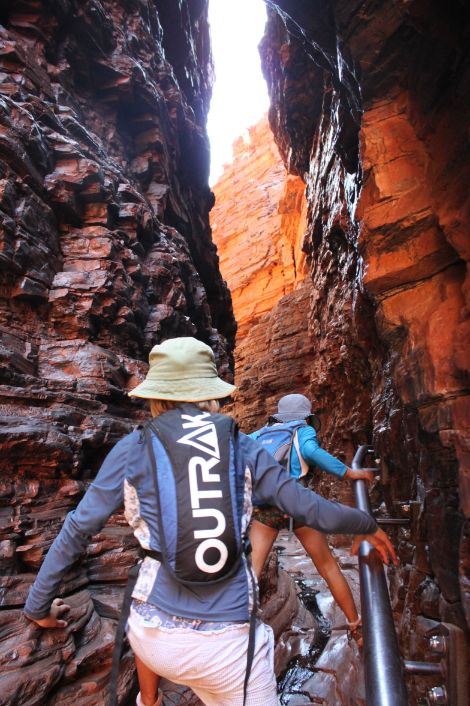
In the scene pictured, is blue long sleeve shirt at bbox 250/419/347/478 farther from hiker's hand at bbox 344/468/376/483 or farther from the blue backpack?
hiker's hand at bbox 344/468/376/483

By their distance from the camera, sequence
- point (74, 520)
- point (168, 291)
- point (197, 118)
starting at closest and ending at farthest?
1. point (74, 520)
2. point (168, 291)
3. point (197, 118)

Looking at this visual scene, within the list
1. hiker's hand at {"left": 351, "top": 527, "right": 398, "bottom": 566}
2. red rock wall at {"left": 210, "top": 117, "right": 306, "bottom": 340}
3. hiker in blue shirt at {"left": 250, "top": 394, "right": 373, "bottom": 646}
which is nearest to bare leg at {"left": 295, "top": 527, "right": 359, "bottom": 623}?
hiker in blue shirt at {"left": 250, "top": 394, "right": 373, "bottom": 646}

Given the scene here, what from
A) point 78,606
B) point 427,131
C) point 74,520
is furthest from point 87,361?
point 427,131

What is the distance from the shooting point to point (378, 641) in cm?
114

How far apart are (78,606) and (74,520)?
2094 mm

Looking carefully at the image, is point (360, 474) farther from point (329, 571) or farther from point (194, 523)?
point (194, 523)

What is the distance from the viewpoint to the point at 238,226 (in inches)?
1626

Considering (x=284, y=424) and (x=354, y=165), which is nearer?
(x=284, y=424)

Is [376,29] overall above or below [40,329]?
above

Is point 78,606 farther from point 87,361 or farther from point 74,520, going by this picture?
point 87,361

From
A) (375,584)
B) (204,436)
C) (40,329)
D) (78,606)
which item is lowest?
(78,606)

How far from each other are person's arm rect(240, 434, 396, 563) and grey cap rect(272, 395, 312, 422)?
1603 millimetres

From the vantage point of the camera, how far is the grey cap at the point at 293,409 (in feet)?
10.3

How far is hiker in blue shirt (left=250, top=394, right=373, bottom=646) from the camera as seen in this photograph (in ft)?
9.31
